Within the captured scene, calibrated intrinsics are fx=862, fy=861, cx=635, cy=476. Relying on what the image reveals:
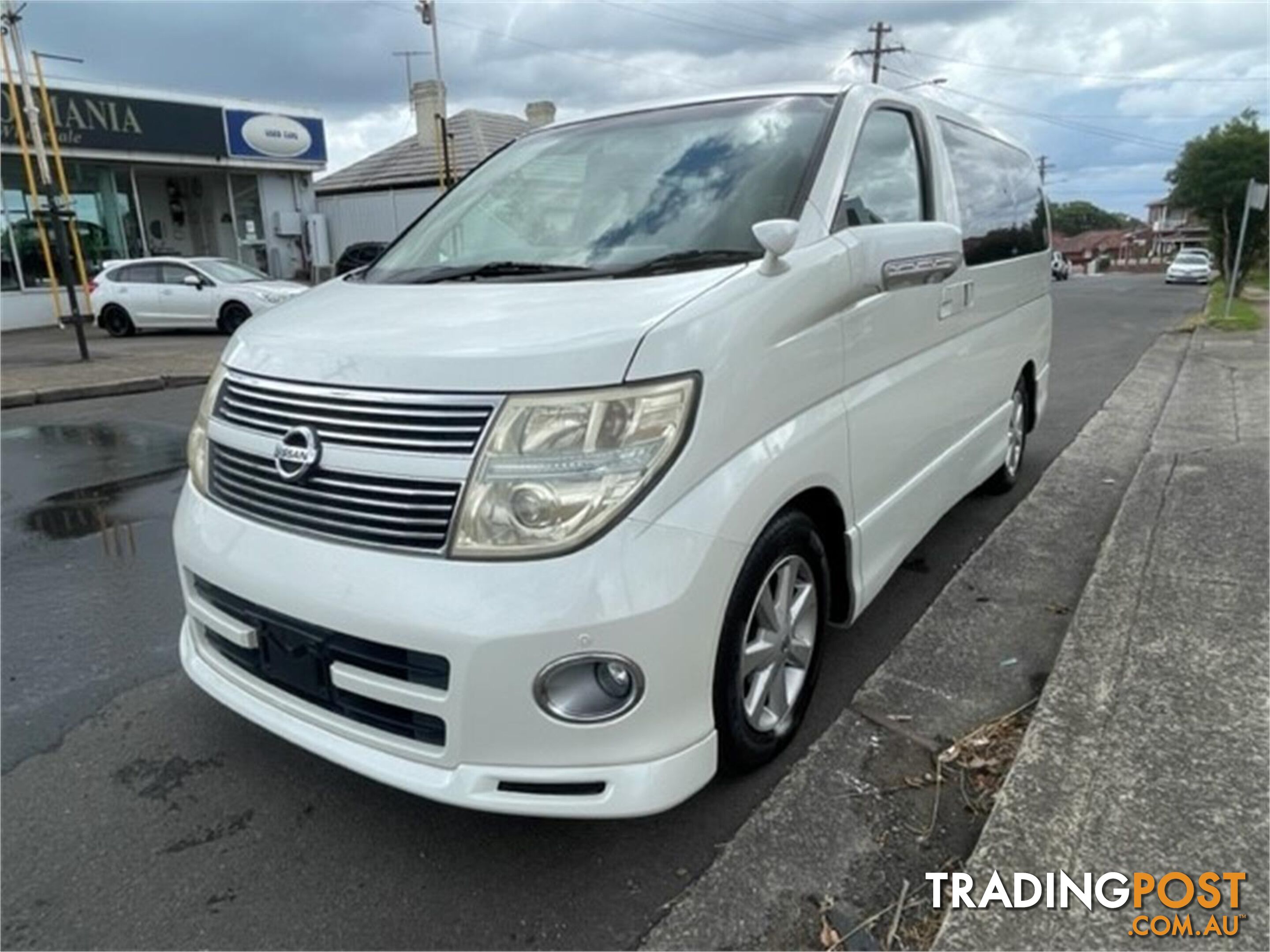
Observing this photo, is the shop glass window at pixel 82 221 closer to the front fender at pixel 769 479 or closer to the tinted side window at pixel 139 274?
the tinted side window at pixel 139 274

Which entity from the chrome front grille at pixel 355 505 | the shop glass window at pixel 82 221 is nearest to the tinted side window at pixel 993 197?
the chrome front grille at pixel 355 505

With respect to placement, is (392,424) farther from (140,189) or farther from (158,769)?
(140,189)

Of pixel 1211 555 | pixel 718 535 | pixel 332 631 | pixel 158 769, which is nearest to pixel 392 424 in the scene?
pixel 332 631

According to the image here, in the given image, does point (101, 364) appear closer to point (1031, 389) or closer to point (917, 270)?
point (1031, 389)

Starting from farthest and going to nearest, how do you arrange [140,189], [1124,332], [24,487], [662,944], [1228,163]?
[1228,163]
[140,189]
[1124,332]
[24,487]
[662,944]

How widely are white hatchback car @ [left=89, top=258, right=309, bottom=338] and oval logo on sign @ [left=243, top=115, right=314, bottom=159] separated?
6351mm

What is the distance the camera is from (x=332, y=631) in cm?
203

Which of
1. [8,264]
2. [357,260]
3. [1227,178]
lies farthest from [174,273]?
[1227,178]

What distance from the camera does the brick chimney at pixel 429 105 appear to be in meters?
19.6

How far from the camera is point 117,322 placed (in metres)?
Result: 15.8

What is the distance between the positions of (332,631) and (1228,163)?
37.5 metres

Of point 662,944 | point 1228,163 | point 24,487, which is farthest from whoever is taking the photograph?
point 1228,163

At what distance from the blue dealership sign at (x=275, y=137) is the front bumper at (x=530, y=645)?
21665mm

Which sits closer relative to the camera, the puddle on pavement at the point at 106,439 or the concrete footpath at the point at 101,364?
the puddle on pavement at the point at 106,439
